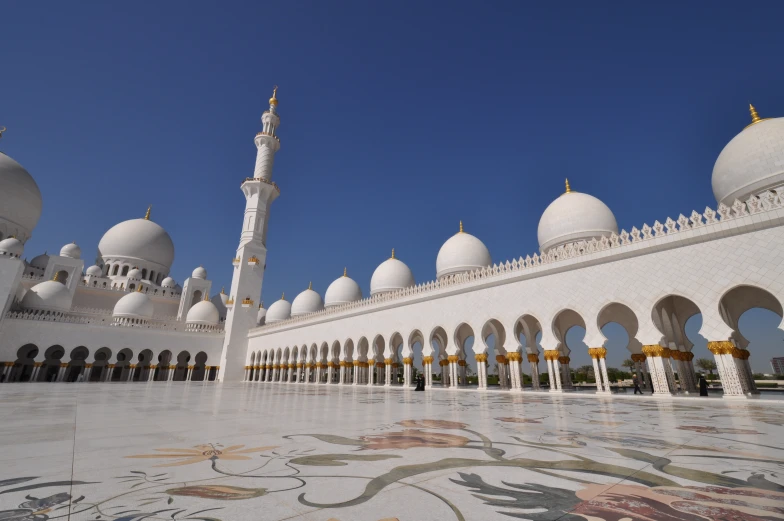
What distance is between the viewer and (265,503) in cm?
177

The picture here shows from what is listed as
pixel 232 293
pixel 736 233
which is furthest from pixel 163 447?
pixel 232 293

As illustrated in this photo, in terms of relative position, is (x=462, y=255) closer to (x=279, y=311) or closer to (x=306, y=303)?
(x=306, y=303)

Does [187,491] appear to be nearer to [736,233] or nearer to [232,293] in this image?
[736,233]

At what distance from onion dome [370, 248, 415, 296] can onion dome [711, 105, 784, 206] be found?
15636mm

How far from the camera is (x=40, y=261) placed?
3056cm

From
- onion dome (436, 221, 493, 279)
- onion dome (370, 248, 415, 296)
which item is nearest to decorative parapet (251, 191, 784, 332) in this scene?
onion dome (436, 221, 493, 279)

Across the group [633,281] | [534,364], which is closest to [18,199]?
[534,364]

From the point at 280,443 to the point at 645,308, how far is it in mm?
11670

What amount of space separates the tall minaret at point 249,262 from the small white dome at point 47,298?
10685 millimetres

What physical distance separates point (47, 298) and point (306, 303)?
1753 cm

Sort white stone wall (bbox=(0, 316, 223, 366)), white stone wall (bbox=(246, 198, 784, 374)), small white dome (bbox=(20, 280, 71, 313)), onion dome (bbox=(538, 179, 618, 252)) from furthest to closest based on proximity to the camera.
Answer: small white dome (bbox=(20, 280, 71, 313)) → white stone wall (bbox=(0, 316, 223, 366)) → onion dome (bbox=(538, 179, 618, 252)) → white stone wall (bbox=(246, 198, 784, 374))

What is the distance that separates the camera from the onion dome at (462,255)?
2020 centimetres

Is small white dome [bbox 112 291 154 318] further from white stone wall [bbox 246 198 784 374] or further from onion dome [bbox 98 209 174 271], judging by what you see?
white stone wall [bbox 246 198 784 374]

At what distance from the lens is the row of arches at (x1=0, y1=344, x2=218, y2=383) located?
24.3 meters
